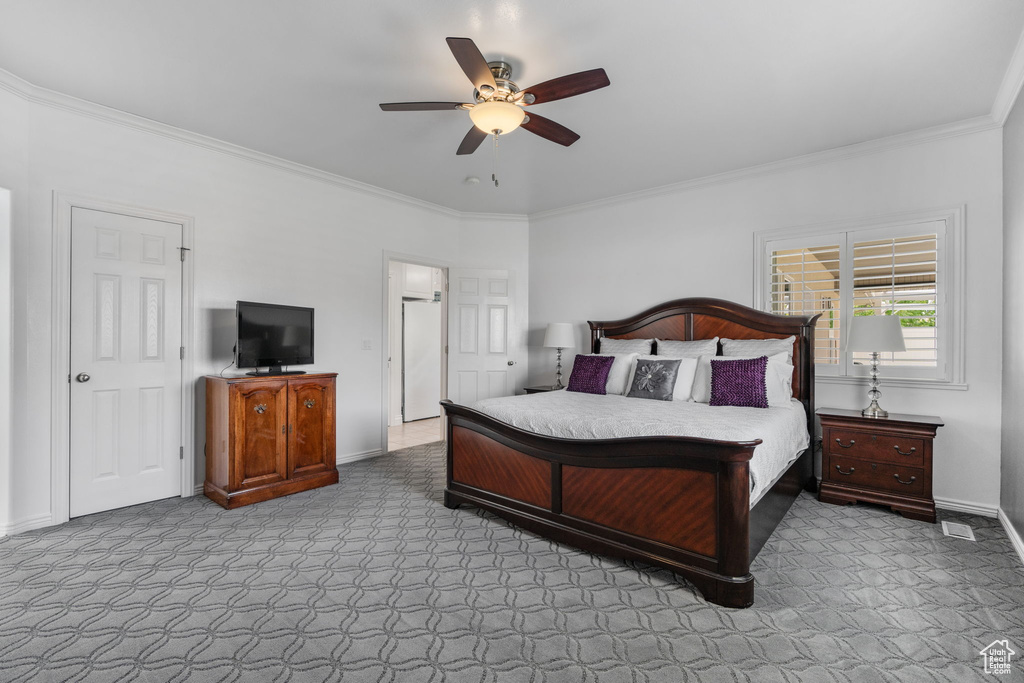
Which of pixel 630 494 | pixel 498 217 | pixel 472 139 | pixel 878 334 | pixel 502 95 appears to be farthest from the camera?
pixel 498 217

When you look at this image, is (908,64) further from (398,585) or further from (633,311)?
(398,585)

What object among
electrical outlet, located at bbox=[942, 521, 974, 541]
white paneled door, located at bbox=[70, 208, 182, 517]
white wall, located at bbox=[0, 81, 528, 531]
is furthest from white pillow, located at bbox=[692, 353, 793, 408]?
white paneled door, located at bbox=[70, 208, 182, 517]

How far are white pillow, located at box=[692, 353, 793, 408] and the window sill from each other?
1.20 ft

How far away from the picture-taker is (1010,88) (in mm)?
2871

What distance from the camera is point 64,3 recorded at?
227cm

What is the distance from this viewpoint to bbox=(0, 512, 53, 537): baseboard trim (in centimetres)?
294

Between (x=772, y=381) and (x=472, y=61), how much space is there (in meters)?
2.95

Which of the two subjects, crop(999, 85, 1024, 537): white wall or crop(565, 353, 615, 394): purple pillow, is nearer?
crop(999, 85, 1024, 537): white wall

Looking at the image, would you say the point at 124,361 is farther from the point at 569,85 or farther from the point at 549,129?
the point at 569,85

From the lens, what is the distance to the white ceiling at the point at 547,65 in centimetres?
231

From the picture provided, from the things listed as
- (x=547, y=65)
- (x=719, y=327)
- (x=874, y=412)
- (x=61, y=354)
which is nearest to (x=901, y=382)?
(x=874, y=412)

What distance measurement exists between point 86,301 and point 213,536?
1798 mm

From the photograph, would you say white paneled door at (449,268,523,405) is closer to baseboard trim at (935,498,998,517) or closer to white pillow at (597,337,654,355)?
white pillow at (597,337,654,355)

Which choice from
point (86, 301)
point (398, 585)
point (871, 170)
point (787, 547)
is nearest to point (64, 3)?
point (86, 301)
